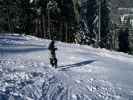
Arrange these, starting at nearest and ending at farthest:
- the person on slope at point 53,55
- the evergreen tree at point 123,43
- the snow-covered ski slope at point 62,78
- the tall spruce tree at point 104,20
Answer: the snow-covered ski slope at point 62,78 → the person on slope at point 53,55 → the evergreen tree at point 123,43 → the tall spruce tree at point 104,20

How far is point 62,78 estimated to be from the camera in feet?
71.1

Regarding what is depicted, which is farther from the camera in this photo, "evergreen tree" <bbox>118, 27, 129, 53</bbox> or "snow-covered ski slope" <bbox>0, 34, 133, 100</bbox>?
"evergreen tree" <bbox>118, 27, 129, 53</bbox>

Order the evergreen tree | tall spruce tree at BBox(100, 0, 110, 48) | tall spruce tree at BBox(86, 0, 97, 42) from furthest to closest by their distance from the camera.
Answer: tall spruce tree at BBox(86, 0, 97, 42), tall spruce tree at BBox(100, 0, 110, 48), the evergreen tree

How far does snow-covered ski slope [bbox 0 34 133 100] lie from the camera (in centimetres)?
1788

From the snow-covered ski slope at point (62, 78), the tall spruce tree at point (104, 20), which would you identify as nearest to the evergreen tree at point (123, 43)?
Result: the tall spruce tree at point (104, 20)

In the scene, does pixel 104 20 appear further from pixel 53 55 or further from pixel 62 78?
pixel 62 78

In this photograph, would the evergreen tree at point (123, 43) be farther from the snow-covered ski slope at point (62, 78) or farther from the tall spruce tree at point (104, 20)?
the snow-covered ski slope at point (62, 78)

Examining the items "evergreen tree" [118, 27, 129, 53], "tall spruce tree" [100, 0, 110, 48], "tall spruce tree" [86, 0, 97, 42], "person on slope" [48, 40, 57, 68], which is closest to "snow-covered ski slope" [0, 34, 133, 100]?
"person on slope" [48, 40, 57, 68]

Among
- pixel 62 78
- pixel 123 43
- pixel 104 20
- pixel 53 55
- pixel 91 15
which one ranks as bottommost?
pixel 62 78

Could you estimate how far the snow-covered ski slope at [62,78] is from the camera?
704 inches

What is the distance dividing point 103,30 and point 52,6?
15084mm

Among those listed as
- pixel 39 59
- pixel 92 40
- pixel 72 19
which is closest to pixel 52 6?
pixel 72 19

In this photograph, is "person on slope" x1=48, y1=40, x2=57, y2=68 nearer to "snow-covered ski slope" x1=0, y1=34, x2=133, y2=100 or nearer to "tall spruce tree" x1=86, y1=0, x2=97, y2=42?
"snow-covered ski slope" x1=0, y1=34, x2=133, y2=100

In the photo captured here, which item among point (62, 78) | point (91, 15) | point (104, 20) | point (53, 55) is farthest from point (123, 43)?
point (62, 78)
